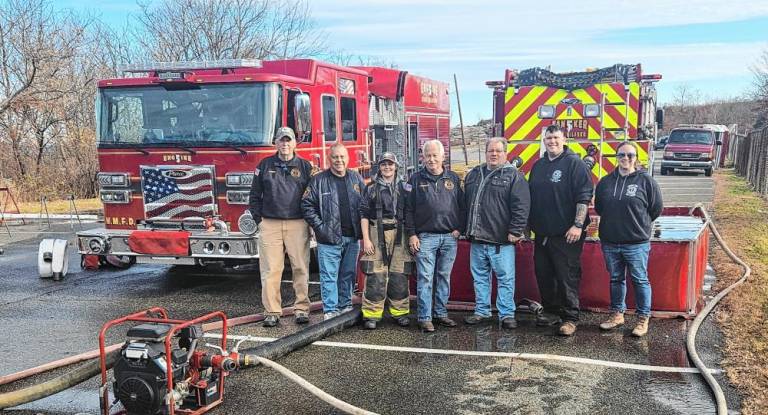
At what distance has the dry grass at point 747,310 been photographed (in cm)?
488

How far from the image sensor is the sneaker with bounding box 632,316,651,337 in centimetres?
602

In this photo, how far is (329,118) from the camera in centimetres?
883

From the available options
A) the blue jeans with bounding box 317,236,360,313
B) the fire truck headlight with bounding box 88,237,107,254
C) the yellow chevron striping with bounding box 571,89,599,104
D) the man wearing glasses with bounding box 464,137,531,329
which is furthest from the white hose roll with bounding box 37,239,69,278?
the yellow chevron striping with bounding box 571,89,599,104

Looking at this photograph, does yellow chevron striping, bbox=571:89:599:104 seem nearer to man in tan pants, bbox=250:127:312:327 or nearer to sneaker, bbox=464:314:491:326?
sneaker, bbox=464:314:491:326

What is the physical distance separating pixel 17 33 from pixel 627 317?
23.9 m

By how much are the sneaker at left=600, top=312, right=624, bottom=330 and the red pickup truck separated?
930 inches

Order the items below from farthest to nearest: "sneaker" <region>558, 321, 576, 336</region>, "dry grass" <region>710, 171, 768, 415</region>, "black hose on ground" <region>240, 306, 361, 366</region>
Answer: "sneaker" <region>558, 321, 576, 336</region>, "black hose on ground" <region>240, 306, 361, 366</region>, "dry grass" <region>710, 171, 768, 415</region>

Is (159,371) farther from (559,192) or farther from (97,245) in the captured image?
(97,245)

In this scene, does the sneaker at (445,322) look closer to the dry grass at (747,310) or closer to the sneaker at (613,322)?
the sneaker at (613,322)

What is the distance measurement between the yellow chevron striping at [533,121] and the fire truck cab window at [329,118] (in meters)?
3.84

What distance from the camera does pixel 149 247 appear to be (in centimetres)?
793

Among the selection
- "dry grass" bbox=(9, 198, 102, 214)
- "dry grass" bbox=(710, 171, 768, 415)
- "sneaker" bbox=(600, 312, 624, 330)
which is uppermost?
"sneaker" bbox=(600, 312, 624, 330)

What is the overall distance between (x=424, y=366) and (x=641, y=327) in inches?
83.1

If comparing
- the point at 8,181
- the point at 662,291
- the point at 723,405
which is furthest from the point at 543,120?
the point at 8,181
